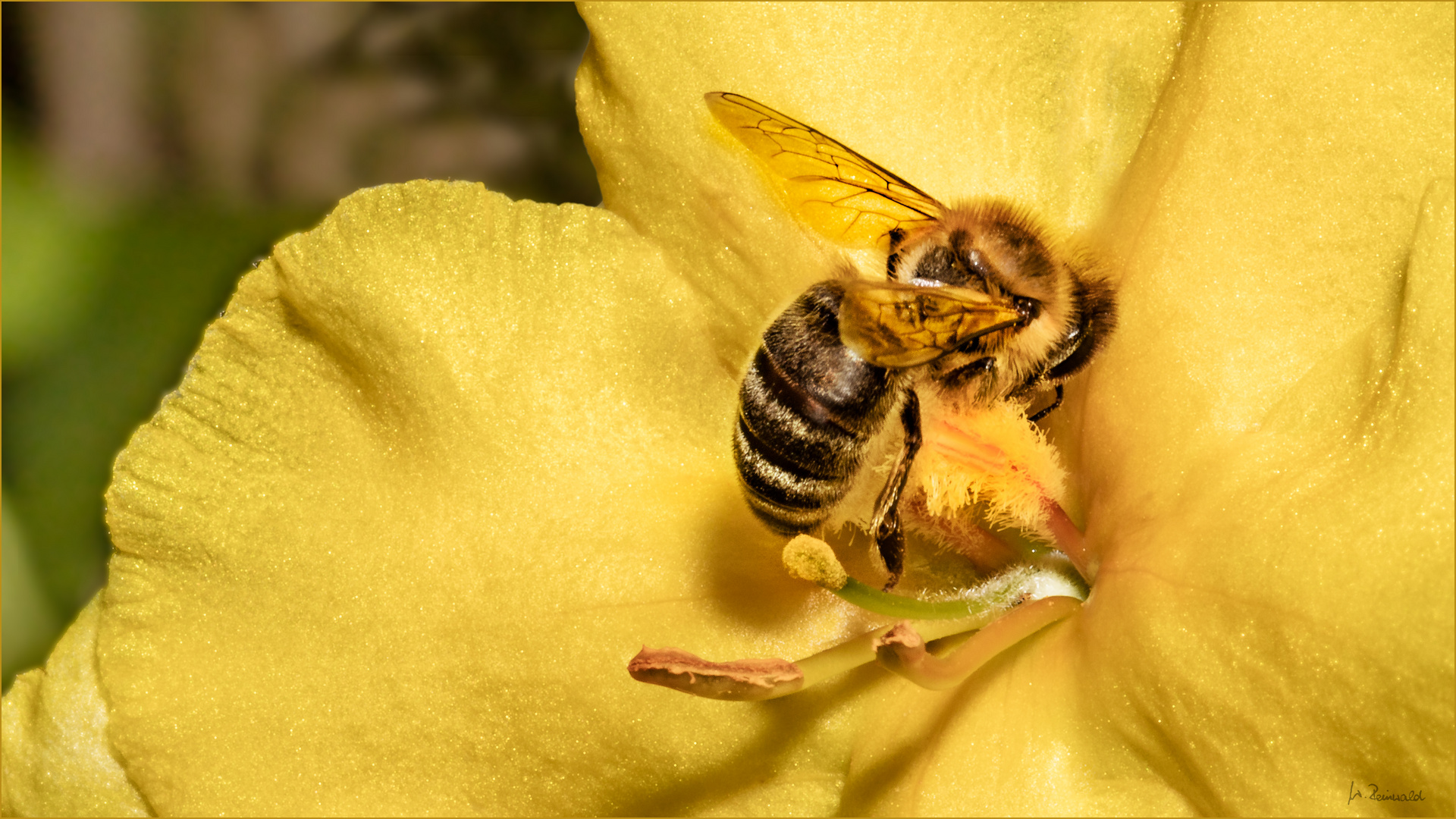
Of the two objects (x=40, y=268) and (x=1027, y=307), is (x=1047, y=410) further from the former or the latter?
(x=40, y=268)

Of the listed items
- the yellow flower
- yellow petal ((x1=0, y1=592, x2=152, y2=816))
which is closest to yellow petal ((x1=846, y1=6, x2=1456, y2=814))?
the yellow flower

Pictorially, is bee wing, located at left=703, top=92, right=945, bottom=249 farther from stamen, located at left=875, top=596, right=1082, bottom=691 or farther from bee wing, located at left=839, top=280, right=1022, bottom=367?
stamen, located at left=875, top=596, right=1082, bottom=691

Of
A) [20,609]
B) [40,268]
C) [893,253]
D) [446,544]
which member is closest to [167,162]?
[40,268]

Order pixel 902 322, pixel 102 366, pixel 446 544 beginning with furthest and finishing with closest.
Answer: pixel 102 366, pixel 446 544, pixel 902 322

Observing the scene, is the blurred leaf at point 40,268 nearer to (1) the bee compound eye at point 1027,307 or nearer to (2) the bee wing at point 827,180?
(2) the bee wing at point 827,180

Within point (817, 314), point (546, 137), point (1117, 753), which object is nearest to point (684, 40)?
point (817, 314)

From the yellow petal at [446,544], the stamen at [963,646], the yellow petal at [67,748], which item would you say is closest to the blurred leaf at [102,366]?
the yellow petal at [67,748]

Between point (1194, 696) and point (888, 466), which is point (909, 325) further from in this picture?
point (1194, 696)
